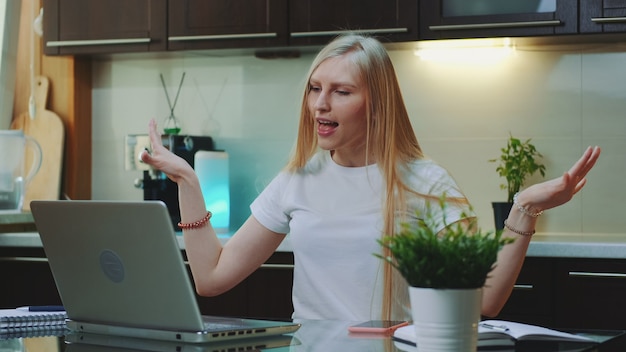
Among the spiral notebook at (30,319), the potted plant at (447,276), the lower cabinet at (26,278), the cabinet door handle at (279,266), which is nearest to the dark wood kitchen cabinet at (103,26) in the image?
the lower cabinet at (26,278)

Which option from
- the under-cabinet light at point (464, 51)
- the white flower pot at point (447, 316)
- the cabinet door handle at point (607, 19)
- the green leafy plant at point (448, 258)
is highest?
the cabinet door handle at point (607, 19)

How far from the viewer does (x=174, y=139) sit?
3654 millimetres

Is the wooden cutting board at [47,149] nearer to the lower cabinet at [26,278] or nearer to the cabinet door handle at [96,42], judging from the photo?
the cabinet door handle at [96,42]

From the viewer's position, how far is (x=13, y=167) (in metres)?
3.67

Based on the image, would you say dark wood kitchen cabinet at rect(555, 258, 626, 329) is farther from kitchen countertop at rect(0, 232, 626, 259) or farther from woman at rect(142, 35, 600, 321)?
woman at rect(142, 35, 600, 321)

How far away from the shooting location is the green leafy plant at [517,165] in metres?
3.37

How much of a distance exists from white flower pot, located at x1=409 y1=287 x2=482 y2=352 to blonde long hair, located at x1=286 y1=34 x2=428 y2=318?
81 cm

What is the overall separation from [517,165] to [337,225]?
149cm

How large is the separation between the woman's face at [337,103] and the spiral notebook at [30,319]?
25.8 inches

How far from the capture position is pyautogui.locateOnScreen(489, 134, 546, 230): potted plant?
3352mm

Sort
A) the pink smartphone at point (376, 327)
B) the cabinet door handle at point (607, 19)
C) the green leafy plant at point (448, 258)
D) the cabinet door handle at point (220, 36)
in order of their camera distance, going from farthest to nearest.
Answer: the cabinet door handle at point (220, 36) < the cabinet door handle at point (607, 19) < the pink smartphone at point (376, 327) < the green leafy plant at point (448, 258)

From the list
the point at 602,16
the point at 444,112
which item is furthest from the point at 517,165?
the point at 602,16

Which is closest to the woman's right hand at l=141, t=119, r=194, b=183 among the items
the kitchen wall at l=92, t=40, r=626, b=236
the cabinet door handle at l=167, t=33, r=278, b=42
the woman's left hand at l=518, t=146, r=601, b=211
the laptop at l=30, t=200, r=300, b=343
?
the laptop at l=30, t=200, r=300, b=343

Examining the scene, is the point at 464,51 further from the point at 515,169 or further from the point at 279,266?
the point at 279,266
